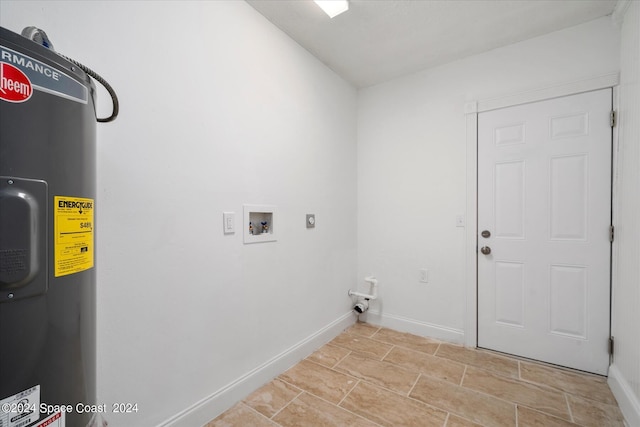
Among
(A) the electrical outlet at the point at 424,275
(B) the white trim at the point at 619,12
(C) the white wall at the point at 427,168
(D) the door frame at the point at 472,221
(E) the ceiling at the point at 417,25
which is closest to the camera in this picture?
(B) the white trim at the point at 619,12

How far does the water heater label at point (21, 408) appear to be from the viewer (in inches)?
20.3

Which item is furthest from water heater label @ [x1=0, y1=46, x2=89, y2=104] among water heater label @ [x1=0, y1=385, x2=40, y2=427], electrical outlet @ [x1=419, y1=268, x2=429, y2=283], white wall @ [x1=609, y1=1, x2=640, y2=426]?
electrical outlet @ [x1=419, y1=268, x2=429, y2=283]

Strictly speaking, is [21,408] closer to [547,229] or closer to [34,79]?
[34,79]

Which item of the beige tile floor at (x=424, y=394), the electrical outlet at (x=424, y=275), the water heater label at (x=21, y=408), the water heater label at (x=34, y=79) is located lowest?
the beige tile floor at (x=424, y=394)

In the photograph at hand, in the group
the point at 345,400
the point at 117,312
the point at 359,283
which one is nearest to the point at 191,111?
the point at 117,312

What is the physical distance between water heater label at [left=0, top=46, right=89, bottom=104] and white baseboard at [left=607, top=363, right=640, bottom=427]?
2.68 m

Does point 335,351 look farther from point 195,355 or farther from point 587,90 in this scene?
point 587,90

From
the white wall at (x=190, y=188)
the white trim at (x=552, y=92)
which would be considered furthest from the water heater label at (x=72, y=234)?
the white trim at (x=552, y=92)

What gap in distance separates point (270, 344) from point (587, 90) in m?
2.93

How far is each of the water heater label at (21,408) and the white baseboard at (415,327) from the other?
2.67 m

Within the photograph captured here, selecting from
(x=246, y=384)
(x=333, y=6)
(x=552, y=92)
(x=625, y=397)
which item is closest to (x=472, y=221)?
(x=552, y=92)

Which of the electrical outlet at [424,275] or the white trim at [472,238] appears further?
the electrical outlet at [424,275]

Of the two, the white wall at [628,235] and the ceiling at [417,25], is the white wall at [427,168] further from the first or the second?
the white wall at [628,235]

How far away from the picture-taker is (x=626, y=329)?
165cm
